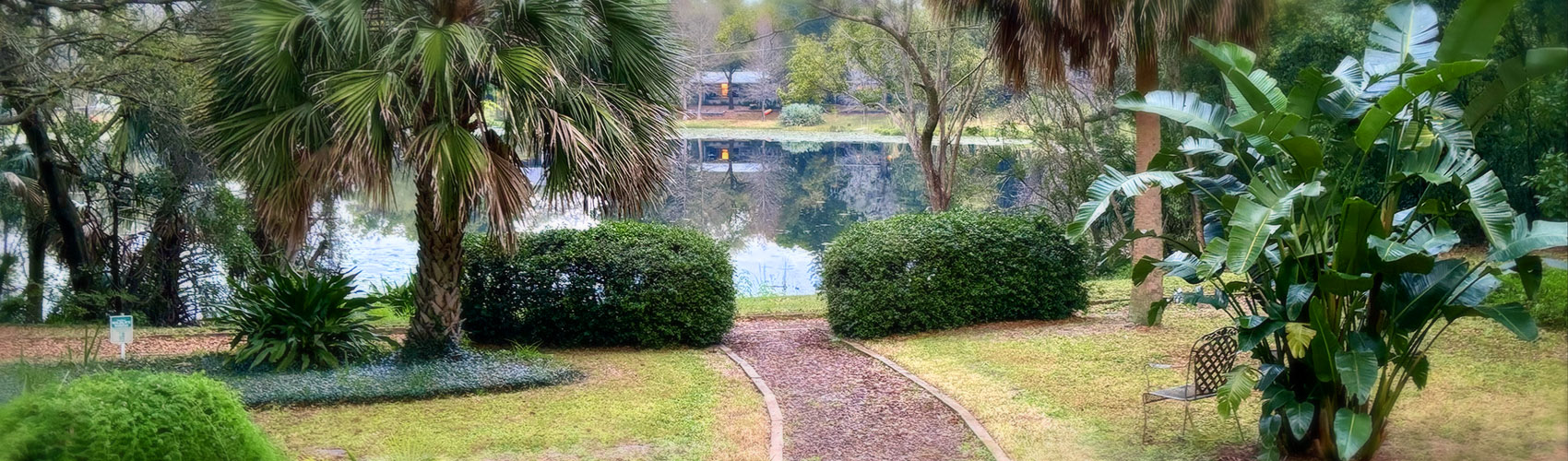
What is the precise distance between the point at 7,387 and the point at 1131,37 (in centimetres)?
878

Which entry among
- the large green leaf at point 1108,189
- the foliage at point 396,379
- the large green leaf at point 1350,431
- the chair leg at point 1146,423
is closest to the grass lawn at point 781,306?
the foliage at point 396,379

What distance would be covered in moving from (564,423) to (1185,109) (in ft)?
14.8

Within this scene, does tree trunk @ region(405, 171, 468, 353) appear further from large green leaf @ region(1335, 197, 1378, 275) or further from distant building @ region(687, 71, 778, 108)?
distant building @ region(687, 71, 778, 108)

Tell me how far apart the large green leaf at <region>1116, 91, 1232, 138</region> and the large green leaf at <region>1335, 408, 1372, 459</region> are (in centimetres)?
171

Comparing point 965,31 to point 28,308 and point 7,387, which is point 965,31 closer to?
point 28,308

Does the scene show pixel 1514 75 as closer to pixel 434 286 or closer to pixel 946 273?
pixel 946 273

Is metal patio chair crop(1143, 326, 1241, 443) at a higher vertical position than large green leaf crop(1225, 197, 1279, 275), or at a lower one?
lower

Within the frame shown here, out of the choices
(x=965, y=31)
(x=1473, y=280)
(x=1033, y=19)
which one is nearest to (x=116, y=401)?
(x=1473, y=280)

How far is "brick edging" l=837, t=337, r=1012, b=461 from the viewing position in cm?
696

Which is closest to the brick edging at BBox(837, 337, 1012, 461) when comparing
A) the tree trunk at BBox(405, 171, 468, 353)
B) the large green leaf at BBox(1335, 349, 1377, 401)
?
the large green leaf at BBox(1335, 349, 1377, 401)

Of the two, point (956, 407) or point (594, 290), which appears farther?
point (594, 290)

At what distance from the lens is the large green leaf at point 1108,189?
6.40 m

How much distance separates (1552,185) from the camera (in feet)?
16.8

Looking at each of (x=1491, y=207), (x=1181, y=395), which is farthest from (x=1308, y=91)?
(x=1181, y=395)
